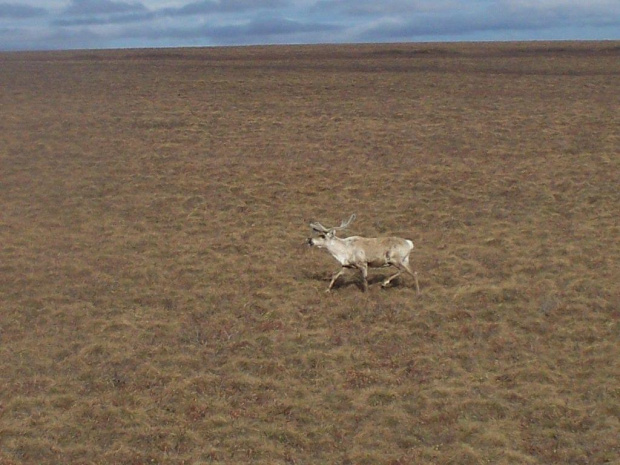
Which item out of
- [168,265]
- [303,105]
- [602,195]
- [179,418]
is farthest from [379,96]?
[179,418]

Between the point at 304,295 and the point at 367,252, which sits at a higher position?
Result: the point at 367,252

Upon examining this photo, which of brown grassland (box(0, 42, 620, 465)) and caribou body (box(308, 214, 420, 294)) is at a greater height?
caribou body (box(308, 214, 420, 294))

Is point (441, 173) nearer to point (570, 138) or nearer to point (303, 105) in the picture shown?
point (570, 138)

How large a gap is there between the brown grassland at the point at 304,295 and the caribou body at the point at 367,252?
1.59ft

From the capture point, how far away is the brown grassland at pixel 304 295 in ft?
31.1

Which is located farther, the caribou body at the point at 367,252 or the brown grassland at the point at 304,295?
the caribou body at the point at 367,252

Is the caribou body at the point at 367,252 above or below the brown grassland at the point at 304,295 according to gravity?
above

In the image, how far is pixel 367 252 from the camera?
A: 14125 mm

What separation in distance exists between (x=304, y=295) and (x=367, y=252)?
65.5 inches

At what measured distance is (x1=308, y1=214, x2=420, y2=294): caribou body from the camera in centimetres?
1406

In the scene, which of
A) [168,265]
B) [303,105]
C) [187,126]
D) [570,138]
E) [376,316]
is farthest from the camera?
[303,105]

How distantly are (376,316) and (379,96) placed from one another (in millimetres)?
30699

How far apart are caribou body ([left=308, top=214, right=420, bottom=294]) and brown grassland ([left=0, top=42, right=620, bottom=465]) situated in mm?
484

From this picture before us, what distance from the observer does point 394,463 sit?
8703 mm
